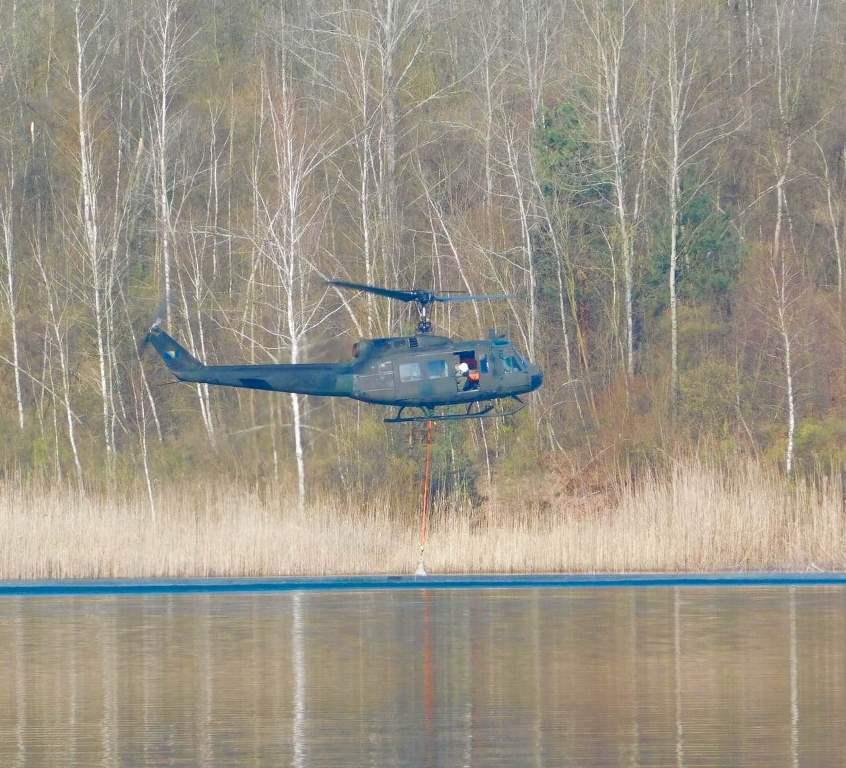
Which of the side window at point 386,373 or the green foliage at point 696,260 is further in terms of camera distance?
the green foliage at point 696,260

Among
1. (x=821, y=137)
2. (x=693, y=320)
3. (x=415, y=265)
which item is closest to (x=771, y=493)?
(x=693, y=320)

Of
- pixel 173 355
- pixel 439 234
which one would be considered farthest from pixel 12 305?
pixel 173 355

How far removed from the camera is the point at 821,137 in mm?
45531

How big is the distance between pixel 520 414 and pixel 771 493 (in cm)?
1025

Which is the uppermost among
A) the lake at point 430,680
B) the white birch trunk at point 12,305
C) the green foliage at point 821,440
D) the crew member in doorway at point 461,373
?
the white birch trunk at point 12,305

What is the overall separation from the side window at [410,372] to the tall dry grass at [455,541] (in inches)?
97.6

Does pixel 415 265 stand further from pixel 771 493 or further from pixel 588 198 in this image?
pixel 771 493

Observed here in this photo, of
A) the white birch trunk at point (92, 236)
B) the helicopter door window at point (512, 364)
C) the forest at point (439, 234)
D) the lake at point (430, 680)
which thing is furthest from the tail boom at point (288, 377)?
the white birch trunk at point (92, 236)

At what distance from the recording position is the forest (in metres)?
35.9

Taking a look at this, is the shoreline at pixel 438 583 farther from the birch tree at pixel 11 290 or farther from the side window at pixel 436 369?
the birch tree at pixel 11 290

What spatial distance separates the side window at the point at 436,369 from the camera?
85.9 ft

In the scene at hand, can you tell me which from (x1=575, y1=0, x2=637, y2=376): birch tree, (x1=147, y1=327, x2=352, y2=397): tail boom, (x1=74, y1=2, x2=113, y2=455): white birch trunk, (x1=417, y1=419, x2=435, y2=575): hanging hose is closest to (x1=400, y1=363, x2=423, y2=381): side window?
(x1=417, y1=419, x2=435, y2=575): hanging hose

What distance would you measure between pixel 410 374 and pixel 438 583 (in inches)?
121

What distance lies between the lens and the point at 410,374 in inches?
1033
